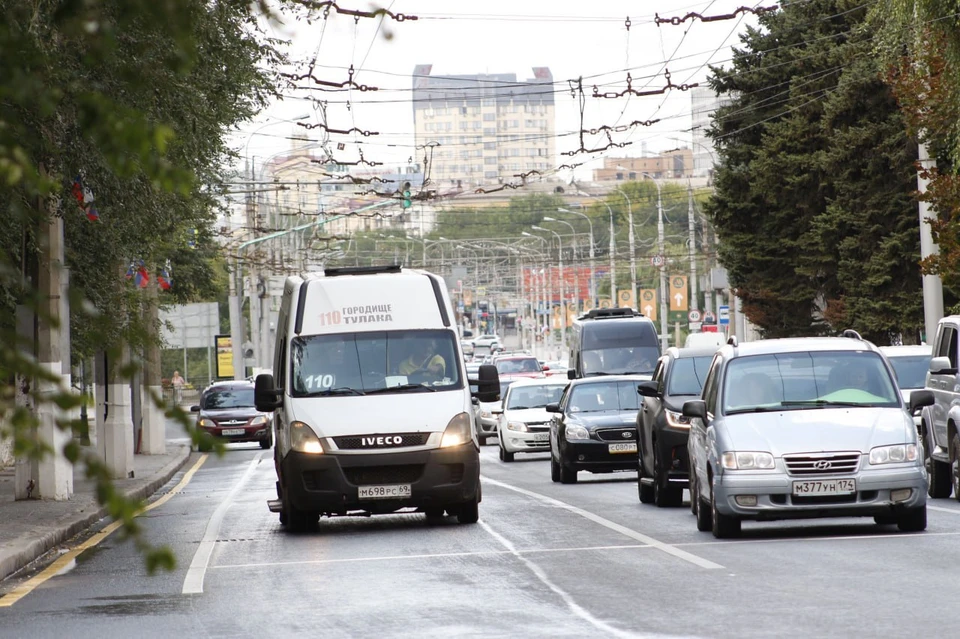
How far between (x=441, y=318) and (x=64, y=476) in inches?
318

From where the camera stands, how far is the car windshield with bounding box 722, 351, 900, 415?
1515cm

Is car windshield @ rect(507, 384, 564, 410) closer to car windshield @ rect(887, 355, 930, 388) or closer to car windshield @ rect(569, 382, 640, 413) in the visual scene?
car windshield @ rect(569, 382, 640, 413)

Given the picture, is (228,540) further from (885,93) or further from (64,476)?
(885,93)

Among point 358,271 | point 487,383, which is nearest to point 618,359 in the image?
point 358,271

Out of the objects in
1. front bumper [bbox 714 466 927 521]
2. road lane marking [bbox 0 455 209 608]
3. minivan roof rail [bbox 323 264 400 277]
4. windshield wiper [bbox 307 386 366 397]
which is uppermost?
minivan roof rail [bbox 323 264 400 277]

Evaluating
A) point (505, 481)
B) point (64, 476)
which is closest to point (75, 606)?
point (64, 476)

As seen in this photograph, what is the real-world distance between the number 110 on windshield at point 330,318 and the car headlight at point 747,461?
5466 mm

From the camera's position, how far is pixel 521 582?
1177 centimetres

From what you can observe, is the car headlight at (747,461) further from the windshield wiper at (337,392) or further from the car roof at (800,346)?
the windshield wiper at (337,392)

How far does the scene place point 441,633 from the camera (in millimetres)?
9133

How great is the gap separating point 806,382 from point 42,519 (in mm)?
9365

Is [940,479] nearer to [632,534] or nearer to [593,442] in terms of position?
[632,534]

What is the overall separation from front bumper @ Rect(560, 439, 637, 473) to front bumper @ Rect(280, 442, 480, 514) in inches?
370

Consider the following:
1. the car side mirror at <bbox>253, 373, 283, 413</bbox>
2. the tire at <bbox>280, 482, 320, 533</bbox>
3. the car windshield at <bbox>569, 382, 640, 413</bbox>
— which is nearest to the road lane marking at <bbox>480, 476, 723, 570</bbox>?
the tire at <bbox>280, 482, 320, 533</bbox>
